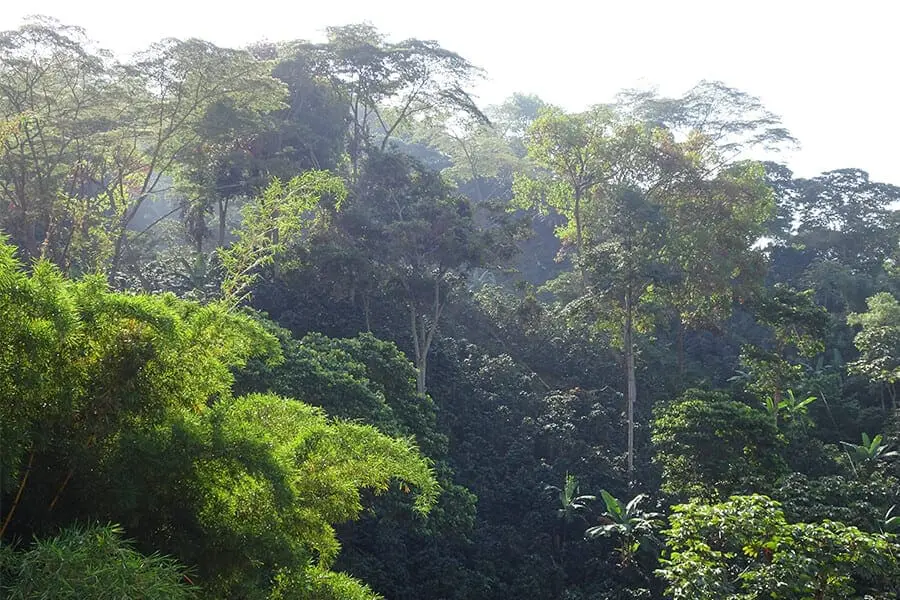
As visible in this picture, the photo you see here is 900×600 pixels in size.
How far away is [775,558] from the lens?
6543mm

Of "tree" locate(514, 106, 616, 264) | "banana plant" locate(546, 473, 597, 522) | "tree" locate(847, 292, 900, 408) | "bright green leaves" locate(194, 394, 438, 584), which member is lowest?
"banana plant" locate(546, 473, 597, 522)

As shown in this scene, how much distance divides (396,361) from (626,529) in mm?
4133

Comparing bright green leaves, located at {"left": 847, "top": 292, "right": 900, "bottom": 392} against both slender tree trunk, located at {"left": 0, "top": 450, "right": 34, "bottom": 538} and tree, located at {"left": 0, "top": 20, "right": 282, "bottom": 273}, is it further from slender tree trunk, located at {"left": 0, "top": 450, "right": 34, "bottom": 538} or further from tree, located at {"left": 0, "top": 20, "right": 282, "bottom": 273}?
slender tree trunk, located at {"left": 0, "top": 450, "right": 34, "bottom": 538}

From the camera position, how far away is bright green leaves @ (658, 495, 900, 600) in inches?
254

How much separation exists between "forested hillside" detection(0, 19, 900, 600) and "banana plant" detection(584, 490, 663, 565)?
6 cm

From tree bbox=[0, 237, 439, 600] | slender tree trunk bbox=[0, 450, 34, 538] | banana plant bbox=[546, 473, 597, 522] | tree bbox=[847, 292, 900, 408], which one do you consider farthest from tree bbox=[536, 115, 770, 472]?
slender tree trunk bbox=[0, 450, 34, 538]

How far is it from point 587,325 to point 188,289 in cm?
→ 852

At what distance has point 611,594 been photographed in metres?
10.8

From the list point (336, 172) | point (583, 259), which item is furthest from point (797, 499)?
point (336, 172)

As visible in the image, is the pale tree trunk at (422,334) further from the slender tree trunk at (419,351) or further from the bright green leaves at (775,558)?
the bright green leaves at (775,558)

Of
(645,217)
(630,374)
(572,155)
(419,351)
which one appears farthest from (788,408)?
(419,351)

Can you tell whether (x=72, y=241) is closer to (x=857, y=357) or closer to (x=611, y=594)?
(x=611, y=594)

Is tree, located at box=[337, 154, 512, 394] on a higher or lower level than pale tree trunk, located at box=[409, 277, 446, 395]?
higher

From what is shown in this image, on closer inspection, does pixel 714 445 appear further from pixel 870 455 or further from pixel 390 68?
pixel 390 68
